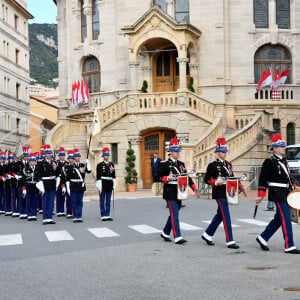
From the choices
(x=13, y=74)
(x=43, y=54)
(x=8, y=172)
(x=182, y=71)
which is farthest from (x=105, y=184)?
(x=43, y=54)

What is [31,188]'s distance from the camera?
61.6ft

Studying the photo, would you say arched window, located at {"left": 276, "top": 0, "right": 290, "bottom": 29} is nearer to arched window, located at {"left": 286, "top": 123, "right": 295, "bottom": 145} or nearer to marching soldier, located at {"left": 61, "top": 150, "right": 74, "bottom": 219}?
arched window, located at {"left": 286, "top": 123, "right": 295, "bottom": 145}

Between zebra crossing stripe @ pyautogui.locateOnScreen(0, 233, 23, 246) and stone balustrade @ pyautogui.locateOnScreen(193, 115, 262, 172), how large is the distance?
1467 centimetres

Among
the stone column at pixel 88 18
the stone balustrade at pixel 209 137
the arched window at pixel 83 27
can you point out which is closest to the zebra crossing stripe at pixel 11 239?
the stone balustrade at pixel 209 137

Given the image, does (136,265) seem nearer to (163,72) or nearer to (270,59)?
(163,72)

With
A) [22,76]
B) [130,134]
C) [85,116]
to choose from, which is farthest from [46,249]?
[22,76]

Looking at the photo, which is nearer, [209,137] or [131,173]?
[209,137]

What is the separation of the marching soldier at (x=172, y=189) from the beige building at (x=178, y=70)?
17823mm

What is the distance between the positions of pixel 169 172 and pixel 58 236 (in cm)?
306

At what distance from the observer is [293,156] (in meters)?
26.8

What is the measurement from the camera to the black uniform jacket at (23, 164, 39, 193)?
Result: 1872 centimetres

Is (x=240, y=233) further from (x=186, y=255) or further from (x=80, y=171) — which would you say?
(x=80, y=171)

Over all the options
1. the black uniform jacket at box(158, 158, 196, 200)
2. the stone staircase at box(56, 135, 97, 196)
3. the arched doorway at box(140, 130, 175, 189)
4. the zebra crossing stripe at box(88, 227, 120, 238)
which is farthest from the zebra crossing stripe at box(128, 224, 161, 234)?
the stone staircase at box(56, 135, 97, 196)

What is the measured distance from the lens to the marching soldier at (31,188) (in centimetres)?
1862
